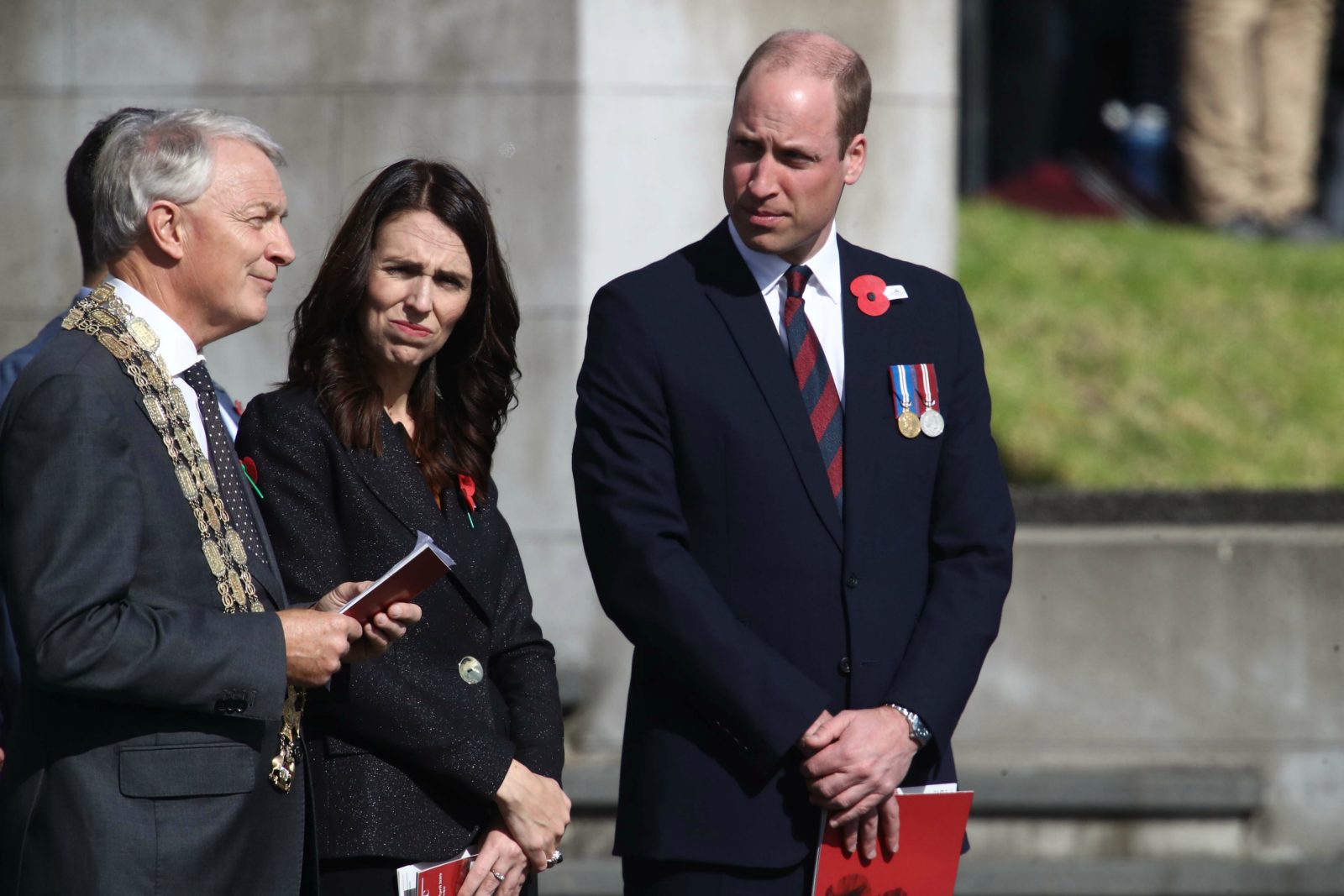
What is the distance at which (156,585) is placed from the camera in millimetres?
2734

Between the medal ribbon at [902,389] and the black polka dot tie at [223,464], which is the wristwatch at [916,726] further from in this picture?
the black polka dot tie at [223,464]

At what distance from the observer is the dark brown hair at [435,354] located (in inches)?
129

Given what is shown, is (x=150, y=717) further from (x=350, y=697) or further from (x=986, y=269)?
(x=986, y=269)

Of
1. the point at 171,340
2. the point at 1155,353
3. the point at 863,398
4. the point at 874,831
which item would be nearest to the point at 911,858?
the point at 874,831

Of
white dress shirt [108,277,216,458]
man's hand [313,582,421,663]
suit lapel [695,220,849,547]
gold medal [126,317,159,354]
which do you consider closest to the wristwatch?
suit lapel [695,220,849,547]

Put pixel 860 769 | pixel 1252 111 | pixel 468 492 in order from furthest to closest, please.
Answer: pixel 1252 111 < pixel 468 492 < pixel 860 769

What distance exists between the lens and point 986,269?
33.1 ft

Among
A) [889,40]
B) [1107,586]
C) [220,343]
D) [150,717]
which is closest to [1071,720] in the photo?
[1107,586]

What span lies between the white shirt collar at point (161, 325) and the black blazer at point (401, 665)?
0.35m

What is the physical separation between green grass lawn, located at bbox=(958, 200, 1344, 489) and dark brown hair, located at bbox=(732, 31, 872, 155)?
417cm

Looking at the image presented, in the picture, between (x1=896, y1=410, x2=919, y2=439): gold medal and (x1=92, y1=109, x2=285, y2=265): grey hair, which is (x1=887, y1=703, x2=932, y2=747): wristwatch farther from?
(x1=92, y1=109, x2=285, y2=265): grey hair

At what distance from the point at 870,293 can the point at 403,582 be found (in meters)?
1.15

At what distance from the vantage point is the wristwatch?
3.07m

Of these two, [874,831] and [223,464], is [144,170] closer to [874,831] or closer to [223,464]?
[223,464]
